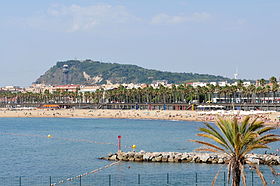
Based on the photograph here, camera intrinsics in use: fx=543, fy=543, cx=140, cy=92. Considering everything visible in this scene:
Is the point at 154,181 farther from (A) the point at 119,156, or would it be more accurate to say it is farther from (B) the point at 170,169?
(A) the point at 119,156

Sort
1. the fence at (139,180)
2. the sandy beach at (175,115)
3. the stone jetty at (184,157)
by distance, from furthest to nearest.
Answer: the sandy beach at (175,115)
the stone jetty at (184,157)
the fence at (139,180)

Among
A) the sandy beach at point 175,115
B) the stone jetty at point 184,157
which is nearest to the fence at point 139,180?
the stone jetty at point 184,157

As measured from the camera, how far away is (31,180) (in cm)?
4562

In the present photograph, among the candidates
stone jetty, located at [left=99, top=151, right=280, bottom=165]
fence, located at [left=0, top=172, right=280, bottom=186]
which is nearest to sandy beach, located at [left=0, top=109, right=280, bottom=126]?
stone jetty, located at [left=99, top=151, right=280, bottom=165]

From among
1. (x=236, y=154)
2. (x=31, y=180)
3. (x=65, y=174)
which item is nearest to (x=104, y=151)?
(x=65, y=174)

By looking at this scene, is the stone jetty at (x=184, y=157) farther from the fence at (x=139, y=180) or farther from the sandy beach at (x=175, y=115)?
the sandy beach at (x=175, y=115)

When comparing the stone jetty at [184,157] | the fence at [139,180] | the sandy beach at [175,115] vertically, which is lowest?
the fence at [139,180]

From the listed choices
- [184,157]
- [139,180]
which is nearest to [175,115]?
[184,157]

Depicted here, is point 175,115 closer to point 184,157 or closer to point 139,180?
point 184,157

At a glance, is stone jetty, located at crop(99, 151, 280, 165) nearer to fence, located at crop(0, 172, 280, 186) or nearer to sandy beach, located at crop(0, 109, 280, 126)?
fence, located at crop(0, 172, 280, 186)

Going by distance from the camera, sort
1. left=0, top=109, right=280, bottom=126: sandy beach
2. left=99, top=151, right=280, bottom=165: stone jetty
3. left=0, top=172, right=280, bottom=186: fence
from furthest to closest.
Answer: left=0, top=109, right=280, bottom=126: sandy beach, left=99, top=151, right=280, bottom=165: stone jetty, left=0, top=172, right=280, bottom=186: fence

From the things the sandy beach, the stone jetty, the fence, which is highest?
the sandy beach

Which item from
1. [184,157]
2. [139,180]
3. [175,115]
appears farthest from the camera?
[175,115]

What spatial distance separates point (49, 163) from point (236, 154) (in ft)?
117
